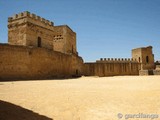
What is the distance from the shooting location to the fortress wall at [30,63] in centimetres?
1432

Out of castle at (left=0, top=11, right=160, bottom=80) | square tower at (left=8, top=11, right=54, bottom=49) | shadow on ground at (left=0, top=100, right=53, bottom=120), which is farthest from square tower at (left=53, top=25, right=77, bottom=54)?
shadow on ground at (left=0, top=100, right=53, bottom=120)

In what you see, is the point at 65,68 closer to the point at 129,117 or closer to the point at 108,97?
the point at 108,97

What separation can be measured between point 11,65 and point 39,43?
7.94 metres

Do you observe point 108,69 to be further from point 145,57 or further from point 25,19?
point 25,19

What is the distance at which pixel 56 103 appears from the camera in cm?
550

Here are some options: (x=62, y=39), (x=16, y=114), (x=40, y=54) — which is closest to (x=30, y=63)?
(x=40, y=54)

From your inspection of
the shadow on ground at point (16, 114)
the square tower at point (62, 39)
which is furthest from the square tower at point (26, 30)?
the shadow on ground at point (16, 114)

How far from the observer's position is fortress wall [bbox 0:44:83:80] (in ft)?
47.0

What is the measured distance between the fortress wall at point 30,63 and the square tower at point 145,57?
25.8m

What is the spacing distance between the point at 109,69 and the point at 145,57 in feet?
49.0

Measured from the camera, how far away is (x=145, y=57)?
135 feet

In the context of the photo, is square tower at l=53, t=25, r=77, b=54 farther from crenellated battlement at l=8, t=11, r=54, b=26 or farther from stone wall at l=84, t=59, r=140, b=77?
stone wall at l=84, t=59, r=140, b=77

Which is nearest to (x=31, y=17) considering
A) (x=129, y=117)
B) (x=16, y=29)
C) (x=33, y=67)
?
(x=16, y=29)

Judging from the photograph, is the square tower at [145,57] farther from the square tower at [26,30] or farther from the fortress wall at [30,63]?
the square tower at [26,30]
